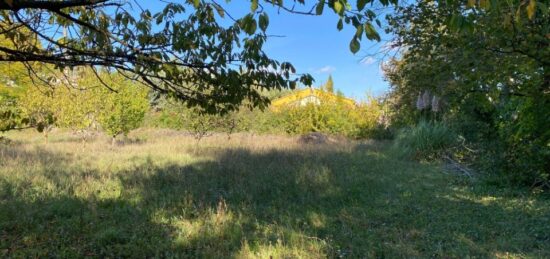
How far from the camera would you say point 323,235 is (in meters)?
5.53

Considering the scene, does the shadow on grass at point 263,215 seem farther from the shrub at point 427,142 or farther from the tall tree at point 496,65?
the shrub at point 427,142

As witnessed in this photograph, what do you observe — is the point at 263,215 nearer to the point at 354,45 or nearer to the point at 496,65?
the point at 496,65

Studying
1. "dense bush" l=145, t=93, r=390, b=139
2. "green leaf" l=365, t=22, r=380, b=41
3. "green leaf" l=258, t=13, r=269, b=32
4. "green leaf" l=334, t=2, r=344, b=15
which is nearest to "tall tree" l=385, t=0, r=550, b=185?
"green leaf" l=365, t=22, r=380, b=41

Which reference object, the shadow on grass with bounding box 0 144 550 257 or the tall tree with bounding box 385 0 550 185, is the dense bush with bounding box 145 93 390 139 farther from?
the tall tree with bounding box 385 0 550 185

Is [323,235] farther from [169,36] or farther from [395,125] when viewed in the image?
[395,125]

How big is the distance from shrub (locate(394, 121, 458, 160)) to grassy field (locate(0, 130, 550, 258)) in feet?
10.8

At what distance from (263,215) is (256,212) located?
0.18m

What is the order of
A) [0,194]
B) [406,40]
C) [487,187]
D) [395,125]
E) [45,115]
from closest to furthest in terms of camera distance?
[45,115], [406,40], [0,194], [487,187], [395,125]

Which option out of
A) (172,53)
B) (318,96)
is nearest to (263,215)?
(172,53)

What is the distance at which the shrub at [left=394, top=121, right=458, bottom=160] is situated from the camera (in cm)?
1443

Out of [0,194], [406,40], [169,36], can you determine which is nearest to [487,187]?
[406,40]

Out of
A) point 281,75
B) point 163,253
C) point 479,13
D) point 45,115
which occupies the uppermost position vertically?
point 479,13

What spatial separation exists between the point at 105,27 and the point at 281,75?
1.77 m

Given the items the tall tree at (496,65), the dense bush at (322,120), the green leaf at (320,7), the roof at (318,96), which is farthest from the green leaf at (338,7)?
the roof at (318,96)
